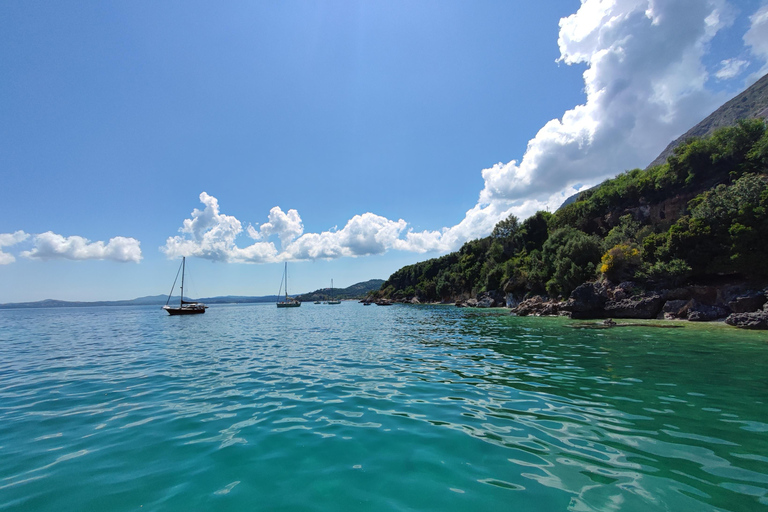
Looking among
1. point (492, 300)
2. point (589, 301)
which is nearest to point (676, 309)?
point (589, 301)

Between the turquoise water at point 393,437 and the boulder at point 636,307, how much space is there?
21.6 m

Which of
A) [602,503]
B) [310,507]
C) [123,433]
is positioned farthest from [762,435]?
[123,433]

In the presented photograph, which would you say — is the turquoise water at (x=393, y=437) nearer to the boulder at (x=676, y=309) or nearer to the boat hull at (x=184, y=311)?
the boulder at (x=676, y=309)

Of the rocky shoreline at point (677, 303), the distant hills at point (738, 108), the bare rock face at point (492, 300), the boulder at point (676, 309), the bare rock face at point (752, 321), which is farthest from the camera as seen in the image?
the distant hills at point (738, 108)

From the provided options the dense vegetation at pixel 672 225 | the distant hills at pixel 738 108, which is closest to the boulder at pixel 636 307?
the dense vegetation at pixel 672 225

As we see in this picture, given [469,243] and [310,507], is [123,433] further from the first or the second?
[469,243]

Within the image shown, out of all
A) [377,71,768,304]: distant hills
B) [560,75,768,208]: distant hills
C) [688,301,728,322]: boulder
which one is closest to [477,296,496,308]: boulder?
[377,71,768,304]: distant hills

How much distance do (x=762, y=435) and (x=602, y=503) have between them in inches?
187

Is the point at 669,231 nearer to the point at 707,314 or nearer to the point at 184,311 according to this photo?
the point at 707,314

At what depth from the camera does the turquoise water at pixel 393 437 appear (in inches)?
160

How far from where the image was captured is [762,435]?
5.70 meters

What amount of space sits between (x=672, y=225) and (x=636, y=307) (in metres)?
11.3

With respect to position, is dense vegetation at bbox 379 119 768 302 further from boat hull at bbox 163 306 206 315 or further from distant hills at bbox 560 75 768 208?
distant hills at bbox 560 75 768 208

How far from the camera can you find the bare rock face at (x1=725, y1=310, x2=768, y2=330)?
823 inches
